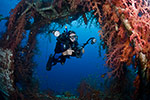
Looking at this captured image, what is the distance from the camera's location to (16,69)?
5078 millimetres

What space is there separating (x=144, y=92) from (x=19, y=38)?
4866 millimetres

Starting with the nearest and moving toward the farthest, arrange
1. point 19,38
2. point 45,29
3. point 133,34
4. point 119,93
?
1. point 133,34
2. point 119,93
3. point 19,38
4. point 45,29

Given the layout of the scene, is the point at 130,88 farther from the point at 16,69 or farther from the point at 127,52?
the point at 16,69

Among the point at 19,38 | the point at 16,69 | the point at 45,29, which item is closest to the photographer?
the point at 19,38

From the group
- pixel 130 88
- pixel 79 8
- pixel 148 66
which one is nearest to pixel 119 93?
pixel 130 88

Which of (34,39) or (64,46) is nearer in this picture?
(64,46)

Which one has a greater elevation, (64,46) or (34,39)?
(34,39)

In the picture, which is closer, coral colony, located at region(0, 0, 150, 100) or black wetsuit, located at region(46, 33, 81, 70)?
coral colony, located at region(0, 0, 150, 100)

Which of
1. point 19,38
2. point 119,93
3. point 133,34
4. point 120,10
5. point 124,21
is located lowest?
point 119,93

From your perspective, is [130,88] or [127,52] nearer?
[127,52]

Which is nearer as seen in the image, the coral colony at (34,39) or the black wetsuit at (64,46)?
the coral colony at (34,39)

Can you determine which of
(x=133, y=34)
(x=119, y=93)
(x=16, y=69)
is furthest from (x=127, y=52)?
(x=16, y=69)

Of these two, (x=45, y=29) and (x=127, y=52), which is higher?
(x=45, y=29)

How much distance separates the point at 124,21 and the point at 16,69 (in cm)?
520
